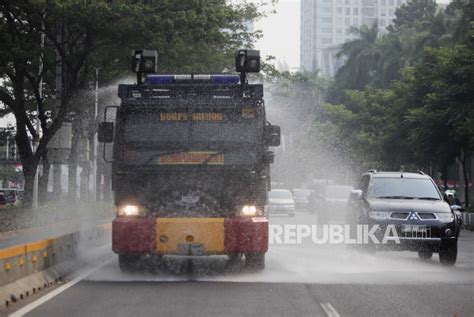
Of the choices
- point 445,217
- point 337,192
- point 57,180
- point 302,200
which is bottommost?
point 302,200

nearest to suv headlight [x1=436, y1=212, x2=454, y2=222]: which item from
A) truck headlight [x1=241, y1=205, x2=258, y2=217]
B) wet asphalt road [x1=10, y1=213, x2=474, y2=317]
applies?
wet asphalt road [x1=10, y1=213, x2=474, y2=317]

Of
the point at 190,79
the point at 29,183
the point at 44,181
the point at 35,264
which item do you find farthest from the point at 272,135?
the point at 44,181

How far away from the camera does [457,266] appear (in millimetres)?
20297

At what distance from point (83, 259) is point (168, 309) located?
7619 mm

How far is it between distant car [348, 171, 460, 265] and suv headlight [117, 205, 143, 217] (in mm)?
5486

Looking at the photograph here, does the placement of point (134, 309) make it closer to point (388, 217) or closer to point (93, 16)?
point (388, 217)

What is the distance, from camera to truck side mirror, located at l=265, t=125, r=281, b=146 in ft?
55.6

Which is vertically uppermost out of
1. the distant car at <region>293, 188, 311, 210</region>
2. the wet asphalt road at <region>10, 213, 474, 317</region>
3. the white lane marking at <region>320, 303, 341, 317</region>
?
the white lane marking at <region>320, 303, 341, 317</region>

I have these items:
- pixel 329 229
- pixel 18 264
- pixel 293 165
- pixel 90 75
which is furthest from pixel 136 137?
pixel 293 165

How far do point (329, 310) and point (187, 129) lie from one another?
210 inches

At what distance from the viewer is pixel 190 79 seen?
17.6 meters

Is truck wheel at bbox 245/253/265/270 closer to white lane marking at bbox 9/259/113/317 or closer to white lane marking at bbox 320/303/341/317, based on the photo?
white lane marking at bbox 9/259/113/317

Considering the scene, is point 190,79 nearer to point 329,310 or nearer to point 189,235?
point 189,235

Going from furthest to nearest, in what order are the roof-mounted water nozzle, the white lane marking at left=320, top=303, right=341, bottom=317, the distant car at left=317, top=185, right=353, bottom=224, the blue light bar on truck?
1. the distant car at left=317, top=185, right=353, bottom=224
2. the roof-mounted water nozzle
3. the blue light bar on truck
4. the white lane marking at left=320, top=303, right=341, bottom=317
